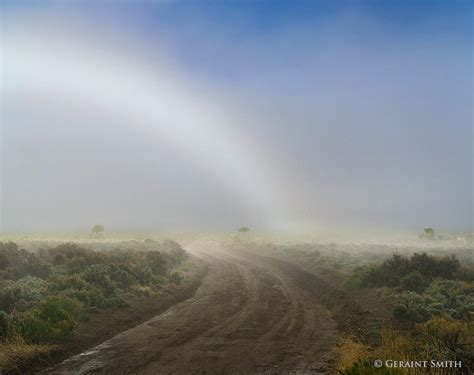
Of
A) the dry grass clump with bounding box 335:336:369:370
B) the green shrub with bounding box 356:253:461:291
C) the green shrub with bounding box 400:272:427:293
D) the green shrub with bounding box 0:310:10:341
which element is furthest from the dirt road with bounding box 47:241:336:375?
the green shrub with bounding box 400:272:427:293

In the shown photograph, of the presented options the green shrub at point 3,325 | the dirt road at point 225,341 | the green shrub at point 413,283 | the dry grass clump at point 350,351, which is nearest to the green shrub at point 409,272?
the green shrub at point 413,283

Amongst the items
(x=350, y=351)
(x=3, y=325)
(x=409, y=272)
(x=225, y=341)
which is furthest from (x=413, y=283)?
(x=3, y=325)

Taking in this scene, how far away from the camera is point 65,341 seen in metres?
12.2

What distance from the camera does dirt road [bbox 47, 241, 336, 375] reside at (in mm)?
10211

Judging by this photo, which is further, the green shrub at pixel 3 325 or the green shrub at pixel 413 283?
the green shrub at pixel 413 283

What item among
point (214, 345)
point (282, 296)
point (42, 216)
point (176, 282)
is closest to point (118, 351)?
point (214, 345)

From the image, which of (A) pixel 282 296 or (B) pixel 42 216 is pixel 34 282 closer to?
(A) pixel 282 296

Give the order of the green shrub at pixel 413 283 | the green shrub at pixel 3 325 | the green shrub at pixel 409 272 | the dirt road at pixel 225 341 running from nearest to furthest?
the dirt road at pixel 225 341
the green shrub at pixel 3 325
the green shrub at pixel 413 283
the green shrub at pixel 409 272

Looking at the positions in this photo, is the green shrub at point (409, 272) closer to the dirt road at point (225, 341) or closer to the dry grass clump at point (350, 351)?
the dirt road at point (225, 341)

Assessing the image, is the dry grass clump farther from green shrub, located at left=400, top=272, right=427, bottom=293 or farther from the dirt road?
green shrub, located at left=400, top=272, right=427, bottom=293

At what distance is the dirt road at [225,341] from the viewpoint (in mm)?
10211

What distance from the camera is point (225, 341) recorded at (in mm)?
12633

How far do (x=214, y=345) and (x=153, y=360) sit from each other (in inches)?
87.9

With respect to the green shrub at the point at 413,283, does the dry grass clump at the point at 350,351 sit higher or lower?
lower
